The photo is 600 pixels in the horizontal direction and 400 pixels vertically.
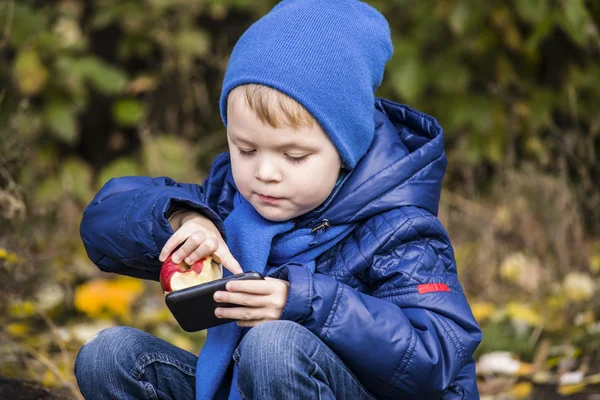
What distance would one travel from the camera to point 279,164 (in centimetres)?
190

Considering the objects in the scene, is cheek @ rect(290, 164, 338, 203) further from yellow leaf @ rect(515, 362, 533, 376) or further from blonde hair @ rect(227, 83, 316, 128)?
yellow leaf @ rect(515, 362, 533, 376)

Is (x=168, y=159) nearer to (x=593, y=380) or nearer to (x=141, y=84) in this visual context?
(x=141, y=84)

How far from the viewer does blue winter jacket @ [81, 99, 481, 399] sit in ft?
5.88

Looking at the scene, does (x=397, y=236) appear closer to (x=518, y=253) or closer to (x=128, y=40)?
(x=518, y=253)

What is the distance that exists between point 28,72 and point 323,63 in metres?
2.59

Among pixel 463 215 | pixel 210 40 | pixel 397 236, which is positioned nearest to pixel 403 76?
pixel 463 215

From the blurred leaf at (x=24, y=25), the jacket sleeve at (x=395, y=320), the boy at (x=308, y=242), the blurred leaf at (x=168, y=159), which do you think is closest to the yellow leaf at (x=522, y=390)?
the boy at (x=308, y=242)

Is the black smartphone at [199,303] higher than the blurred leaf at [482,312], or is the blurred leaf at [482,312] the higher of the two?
the black smartphone at [199,303]

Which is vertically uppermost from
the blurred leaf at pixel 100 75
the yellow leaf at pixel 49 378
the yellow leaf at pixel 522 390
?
the blurred leaf at pixel 100 75

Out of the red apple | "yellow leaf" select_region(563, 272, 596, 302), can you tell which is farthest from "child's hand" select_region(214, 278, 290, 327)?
"yellow leaf" select_region(563, 272, 596, 302)

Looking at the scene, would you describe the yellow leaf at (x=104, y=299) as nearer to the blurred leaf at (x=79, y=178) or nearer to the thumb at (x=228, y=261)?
the blurred leaf at (x=79, y=178)

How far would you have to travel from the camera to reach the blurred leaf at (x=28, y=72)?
4117 mm

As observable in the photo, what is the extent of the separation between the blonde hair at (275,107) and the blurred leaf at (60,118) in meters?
2.57

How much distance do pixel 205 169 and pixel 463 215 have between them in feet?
4.85
